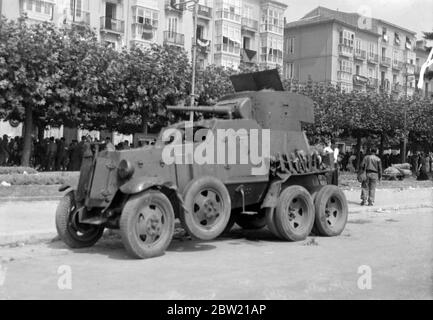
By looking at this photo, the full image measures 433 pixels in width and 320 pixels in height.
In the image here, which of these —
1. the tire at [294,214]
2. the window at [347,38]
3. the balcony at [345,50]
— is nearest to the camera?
the tire at [294,214]

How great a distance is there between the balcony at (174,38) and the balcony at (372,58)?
27.7m

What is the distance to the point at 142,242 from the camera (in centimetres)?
871

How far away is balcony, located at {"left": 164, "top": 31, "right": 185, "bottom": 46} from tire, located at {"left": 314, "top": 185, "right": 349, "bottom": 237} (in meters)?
37.8

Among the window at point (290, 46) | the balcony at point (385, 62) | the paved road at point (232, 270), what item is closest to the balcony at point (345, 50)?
the window at point (290, 46)

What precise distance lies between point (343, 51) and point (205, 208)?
5810 centimetres

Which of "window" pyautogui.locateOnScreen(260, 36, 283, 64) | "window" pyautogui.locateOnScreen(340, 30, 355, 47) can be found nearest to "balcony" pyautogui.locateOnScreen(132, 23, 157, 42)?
"window" pyautogui.locateOnScreen(260, 36, 283, 64)

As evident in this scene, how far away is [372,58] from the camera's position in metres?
69.3

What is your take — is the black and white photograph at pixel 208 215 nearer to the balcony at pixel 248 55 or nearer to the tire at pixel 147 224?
the tire at pixel 147 224

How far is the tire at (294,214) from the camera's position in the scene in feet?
34.9

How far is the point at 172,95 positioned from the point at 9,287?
2272 centimetres

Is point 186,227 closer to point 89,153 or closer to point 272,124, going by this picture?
point 89,153

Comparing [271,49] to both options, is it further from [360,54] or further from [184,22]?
[360,54]

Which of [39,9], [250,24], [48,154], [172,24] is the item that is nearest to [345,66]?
[250,24]
